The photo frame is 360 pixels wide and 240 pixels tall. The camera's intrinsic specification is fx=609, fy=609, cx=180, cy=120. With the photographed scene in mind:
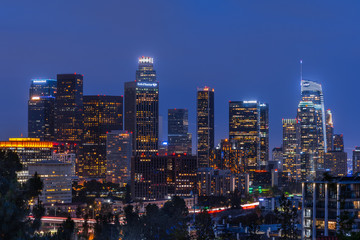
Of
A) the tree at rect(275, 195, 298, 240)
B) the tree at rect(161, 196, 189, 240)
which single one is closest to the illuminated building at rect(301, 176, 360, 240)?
the tree at rect(275, 195, 298, 240)

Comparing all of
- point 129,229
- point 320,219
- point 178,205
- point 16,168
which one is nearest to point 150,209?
point 129,229

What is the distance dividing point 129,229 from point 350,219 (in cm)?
6581

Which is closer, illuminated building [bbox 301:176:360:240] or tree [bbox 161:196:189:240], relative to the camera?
illuminated building [bbox 301:176:360:240]

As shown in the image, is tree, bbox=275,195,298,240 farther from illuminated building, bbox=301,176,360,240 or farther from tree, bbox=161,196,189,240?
tree, bbox=161,196,189,240

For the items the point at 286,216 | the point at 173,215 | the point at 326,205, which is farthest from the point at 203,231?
the point at 173,215

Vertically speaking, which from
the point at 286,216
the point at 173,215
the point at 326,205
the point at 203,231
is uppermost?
the point at 286,216

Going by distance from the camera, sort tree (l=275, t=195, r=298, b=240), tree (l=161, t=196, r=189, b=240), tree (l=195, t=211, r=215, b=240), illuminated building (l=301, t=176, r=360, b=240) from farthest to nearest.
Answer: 1. tree (l=161, t=196, r=189, b=240)
2. illuminated building (l=301, t=176, r=360, b=240)
3. tree (l=275, t=195, r=298, b=240)
4. tree (l=195, t=211, r=215, b=240)

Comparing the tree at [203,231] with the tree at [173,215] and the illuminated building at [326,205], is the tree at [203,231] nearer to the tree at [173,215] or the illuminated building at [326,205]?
the tree at [173,215]

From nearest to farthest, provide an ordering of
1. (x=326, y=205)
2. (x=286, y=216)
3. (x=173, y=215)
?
(x=286, y=216) → (x=326, y=205) → (x=173, y=215)

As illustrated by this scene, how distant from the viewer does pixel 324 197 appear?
236 ft

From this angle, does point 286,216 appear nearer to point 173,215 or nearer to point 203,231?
point 203,231

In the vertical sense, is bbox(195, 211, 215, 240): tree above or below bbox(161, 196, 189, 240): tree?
above

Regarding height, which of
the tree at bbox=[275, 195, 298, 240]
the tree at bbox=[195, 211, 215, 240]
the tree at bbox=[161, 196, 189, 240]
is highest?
the tree at bbox=[275, 195, 298, 240]

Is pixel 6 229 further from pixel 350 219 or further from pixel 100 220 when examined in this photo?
pixel 100 220
